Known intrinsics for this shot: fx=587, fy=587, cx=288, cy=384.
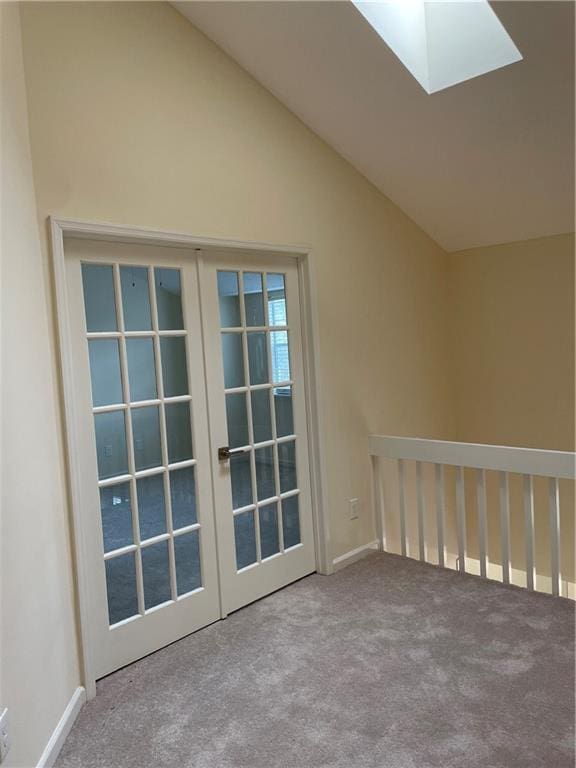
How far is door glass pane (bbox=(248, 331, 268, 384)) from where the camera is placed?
322 centimetres

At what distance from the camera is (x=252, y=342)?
3.22 m

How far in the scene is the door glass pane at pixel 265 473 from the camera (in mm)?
3250

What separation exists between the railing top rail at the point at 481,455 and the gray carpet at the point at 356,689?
0.67 metres

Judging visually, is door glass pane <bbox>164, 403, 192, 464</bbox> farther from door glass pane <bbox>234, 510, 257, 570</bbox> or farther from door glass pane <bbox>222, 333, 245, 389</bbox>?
door glass pane <bbox>234, 510, 257, 570</bbox>

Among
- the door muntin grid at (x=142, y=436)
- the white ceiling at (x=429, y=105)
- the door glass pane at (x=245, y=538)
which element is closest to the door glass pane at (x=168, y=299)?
the door muntin grid at (x=142, y=436)

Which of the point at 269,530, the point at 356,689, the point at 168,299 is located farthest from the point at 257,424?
the point at 356,689

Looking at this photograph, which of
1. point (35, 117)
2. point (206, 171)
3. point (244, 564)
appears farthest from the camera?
point (244, 564)

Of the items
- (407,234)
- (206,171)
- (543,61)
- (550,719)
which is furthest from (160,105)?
(550,719)

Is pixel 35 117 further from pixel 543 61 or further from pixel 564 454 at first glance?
pixel 564 454

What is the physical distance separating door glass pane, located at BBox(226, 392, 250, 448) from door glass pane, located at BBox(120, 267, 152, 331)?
0.63 meters

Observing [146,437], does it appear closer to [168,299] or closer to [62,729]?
[168,299]

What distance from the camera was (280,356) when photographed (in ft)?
11.0

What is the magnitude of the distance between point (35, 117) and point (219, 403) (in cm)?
150

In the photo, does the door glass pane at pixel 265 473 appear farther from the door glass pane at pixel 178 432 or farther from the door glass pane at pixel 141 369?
the door glass pane at pixel 141 369
